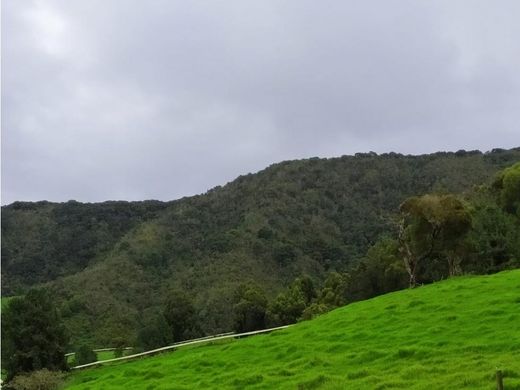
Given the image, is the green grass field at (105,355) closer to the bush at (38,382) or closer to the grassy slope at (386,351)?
the bush at (38,382)

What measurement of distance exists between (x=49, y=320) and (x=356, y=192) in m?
86.5

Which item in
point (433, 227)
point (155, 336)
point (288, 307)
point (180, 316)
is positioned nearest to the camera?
point (433, 227)

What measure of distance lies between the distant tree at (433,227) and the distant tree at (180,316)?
2853 cm

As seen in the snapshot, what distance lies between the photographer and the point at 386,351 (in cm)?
2456

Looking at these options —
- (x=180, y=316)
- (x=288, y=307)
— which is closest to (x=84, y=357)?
(x=180, y=316)

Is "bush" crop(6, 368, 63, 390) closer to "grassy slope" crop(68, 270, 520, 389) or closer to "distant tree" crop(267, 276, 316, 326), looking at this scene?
"grassy slope" crop(68, 270, 520, 389)

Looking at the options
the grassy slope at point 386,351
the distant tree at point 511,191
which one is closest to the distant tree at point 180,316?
the grassy slope at point 386,351

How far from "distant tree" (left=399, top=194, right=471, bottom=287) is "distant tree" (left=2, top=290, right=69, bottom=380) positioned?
79.6 ft

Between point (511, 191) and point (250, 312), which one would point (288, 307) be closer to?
point (250, 312)

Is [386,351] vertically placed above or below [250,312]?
below

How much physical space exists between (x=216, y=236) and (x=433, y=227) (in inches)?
2710

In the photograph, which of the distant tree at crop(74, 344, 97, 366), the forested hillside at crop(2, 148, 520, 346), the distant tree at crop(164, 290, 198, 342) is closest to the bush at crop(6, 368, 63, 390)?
the distant tree at crop(74, 344, 97, 366)

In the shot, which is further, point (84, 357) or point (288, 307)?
point (288, 307)

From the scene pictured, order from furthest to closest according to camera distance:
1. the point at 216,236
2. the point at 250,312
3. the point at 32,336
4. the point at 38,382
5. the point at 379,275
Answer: the point at 216,236
the point at 250,312
the point at 379,275
the point at 32,336
the point at 38,382
